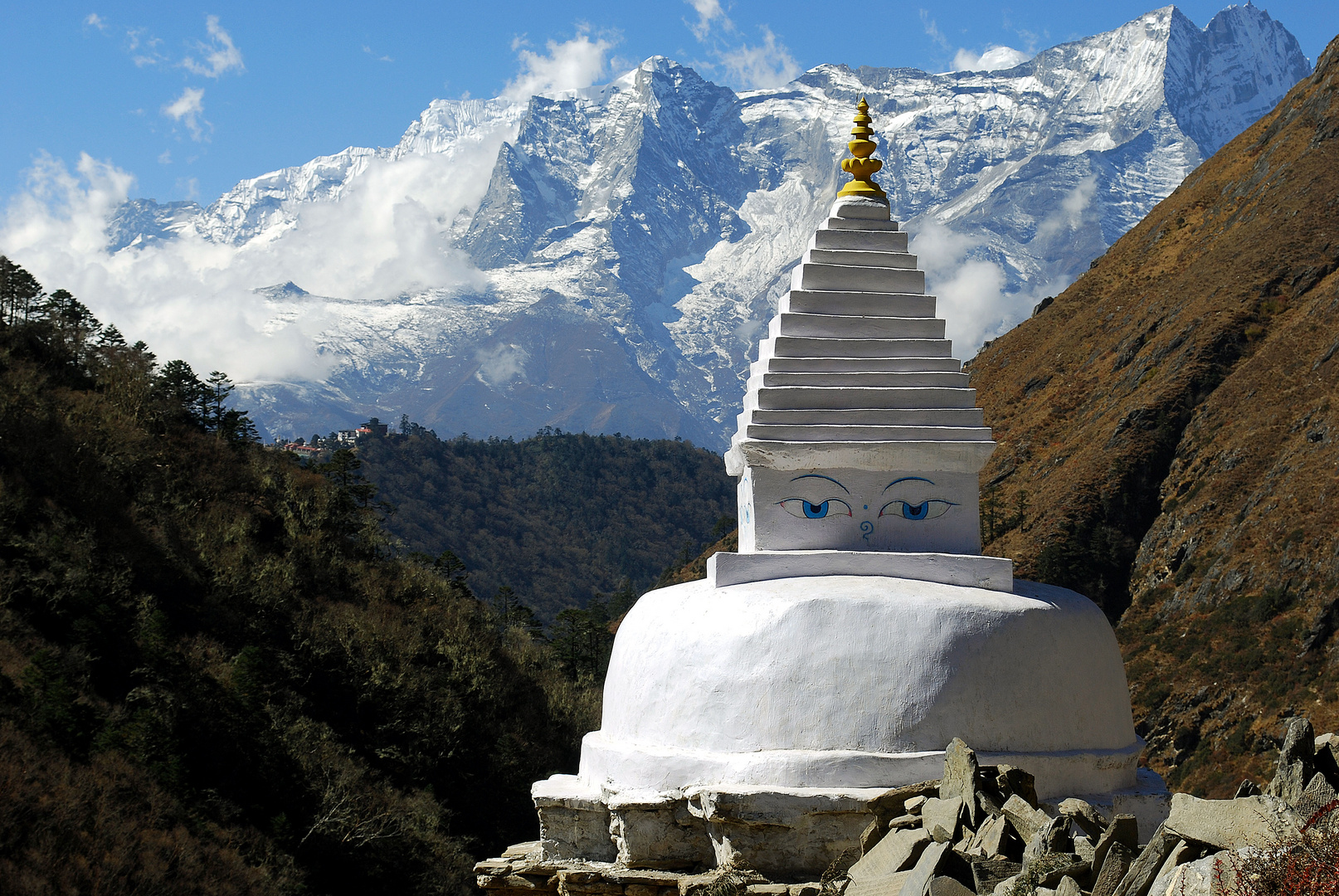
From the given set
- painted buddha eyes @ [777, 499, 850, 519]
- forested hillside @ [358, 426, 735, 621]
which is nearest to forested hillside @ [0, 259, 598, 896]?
painted buddha eyes @ [777, 499, 850, 519]

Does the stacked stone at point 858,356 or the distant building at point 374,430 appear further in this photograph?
the distant building at point 374,430

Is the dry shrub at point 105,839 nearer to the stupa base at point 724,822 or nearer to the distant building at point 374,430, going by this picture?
the stupa base at point 724,822

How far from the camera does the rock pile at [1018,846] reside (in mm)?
7086

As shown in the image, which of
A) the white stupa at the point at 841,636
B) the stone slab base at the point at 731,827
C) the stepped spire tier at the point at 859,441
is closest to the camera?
the stone slab base at the point at 731,827

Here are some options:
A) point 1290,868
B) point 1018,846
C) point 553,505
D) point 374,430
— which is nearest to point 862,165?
point 1018,846

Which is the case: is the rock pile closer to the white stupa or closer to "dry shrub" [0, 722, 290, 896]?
the white stupa

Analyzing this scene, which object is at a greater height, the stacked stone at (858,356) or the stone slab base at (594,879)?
the stacked stone at (858,356)

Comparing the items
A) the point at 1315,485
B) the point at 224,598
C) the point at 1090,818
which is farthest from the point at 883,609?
the point at 1315,485

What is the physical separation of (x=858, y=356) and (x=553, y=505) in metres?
136

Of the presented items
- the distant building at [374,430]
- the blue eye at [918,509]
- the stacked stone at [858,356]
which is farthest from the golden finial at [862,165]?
the distant building at [374,430]

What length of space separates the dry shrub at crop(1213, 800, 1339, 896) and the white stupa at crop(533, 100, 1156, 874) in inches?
155

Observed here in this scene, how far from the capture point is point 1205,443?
55812 mm

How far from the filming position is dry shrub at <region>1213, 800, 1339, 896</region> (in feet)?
19.6

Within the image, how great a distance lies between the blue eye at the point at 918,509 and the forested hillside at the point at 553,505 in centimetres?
9711
